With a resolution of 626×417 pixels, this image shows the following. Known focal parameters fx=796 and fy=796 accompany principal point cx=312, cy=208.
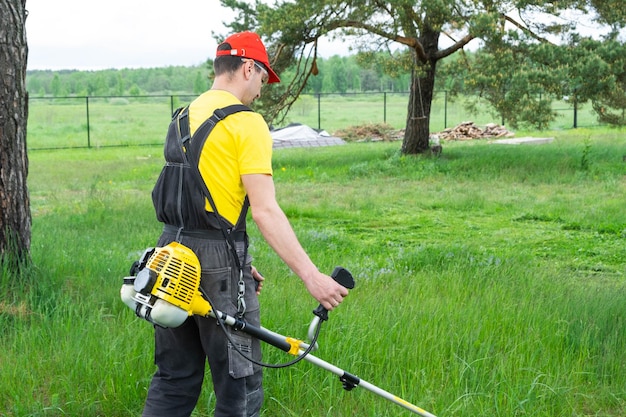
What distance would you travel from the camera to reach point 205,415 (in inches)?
167

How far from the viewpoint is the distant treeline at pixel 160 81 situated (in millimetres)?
80650

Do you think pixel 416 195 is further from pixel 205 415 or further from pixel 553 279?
pixel 205 415

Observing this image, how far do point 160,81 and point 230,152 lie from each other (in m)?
86.6

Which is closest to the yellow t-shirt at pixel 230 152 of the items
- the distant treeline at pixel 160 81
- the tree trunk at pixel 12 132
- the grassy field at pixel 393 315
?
the grassy field at pixel 393 315

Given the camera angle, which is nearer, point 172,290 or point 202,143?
point 172,290

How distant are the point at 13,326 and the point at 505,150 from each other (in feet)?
55.7

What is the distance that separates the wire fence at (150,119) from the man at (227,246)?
14.4m

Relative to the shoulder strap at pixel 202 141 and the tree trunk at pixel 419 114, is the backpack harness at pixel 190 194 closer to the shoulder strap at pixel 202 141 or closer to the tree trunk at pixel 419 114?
the shoulder strap at pixel 202 141

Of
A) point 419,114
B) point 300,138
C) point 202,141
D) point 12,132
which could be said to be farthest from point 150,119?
point 202,141

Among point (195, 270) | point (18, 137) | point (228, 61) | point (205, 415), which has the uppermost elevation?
point (228, 61)

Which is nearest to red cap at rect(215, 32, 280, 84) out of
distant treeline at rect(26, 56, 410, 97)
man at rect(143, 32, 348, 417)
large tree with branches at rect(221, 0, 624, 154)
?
man at rect(143, 32, 348, 417)

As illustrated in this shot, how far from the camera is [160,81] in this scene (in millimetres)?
87312

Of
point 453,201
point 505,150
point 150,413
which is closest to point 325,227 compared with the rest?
point 453,201

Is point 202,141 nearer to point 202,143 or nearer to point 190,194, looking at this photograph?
point 202,143
